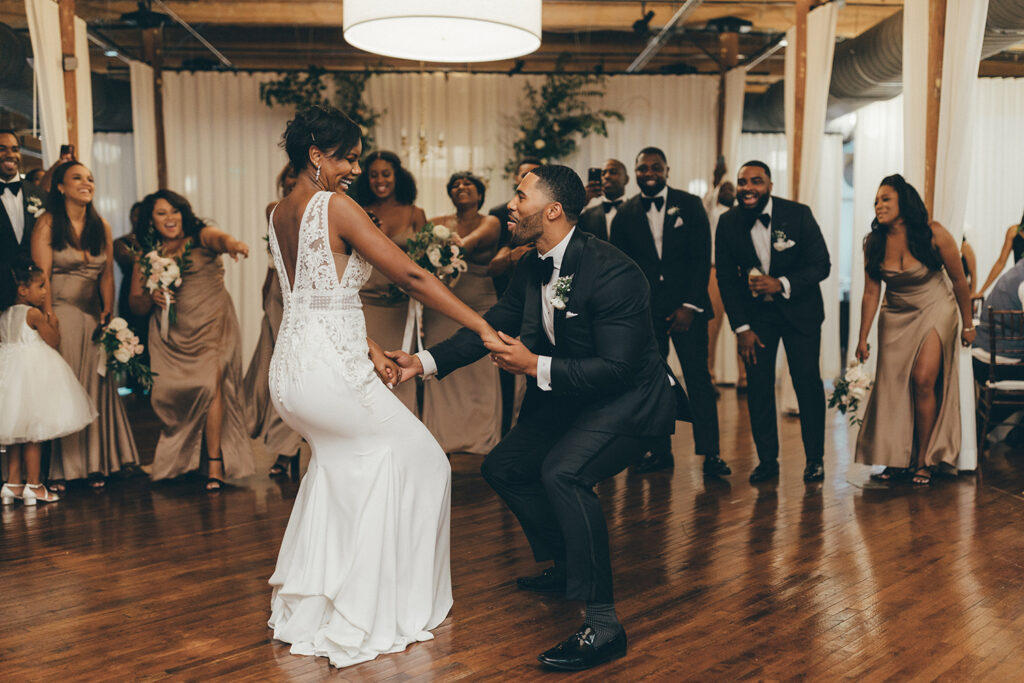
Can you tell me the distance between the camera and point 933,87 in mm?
5789

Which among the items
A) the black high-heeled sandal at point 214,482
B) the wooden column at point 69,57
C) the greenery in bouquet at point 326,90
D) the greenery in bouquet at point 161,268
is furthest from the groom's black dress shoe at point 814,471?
the greenery in bouquet at point 326,90

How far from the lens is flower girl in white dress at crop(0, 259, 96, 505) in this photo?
4805 mm

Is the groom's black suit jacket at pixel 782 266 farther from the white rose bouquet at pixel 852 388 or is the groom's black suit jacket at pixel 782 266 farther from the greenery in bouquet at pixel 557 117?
the greenery in bouquet at pixel 557 117

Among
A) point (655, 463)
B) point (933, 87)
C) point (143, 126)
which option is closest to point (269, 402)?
point (655, 463)

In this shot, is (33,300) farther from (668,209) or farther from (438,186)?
(438,186)

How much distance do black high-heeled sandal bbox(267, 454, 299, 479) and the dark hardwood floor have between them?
0.20 meters

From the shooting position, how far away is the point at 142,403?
896 cm

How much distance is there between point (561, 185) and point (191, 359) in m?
3.01

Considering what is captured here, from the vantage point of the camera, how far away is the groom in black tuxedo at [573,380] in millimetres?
2951

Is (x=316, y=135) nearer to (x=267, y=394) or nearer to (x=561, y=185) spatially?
(x=561, y=185)

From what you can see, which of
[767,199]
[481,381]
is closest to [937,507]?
[767,199]

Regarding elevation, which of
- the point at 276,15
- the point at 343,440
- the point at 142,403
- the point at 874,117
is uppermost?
the point at 276,15

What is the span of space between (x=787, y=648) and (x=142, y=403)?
7.37 meters

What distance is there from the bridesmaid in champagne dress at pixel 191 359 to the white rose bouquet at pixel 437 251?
1090 millimetres
